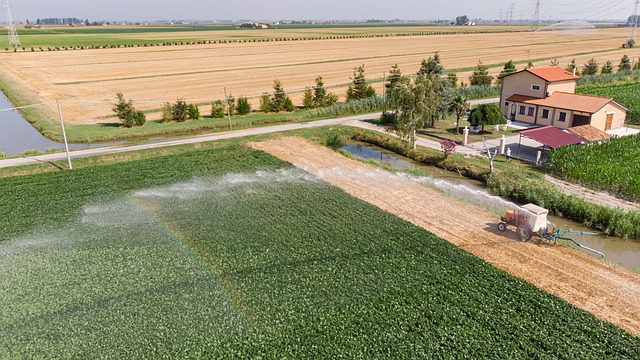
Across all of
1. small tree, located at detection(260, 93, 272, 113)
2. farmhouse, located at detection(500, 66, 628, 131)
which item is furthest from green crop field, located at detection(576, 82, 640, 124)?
small tree, located at detection(260, 93, 272, 113)

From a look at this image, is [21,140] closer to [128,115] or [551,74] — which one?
[128,115]

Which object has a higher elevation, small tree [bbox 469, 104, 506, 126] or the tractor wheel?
small tree [bbox 469, 104, 506, 126]

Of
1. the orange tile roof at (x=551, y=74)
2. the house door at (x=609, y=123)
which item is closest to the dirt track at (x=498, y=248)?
the house door at (x=609, y=123)

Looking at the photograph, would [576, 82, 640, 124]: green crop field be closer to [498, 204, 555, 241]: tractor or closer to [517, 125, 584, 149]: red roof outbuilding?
[517, 125, 584, 149]: red roof outbuilding

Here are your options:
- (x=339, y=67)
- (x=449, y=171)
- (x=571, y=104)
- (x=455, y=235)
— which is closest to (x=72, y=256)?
(x=455, y=235)

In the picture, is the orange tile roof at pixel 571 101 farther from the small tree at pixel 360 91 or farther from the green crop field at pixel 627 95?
the small tree at pixel 360 91

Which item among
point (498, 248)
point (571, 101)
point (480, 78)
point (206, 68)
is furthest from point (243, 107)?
point (206, 68)
